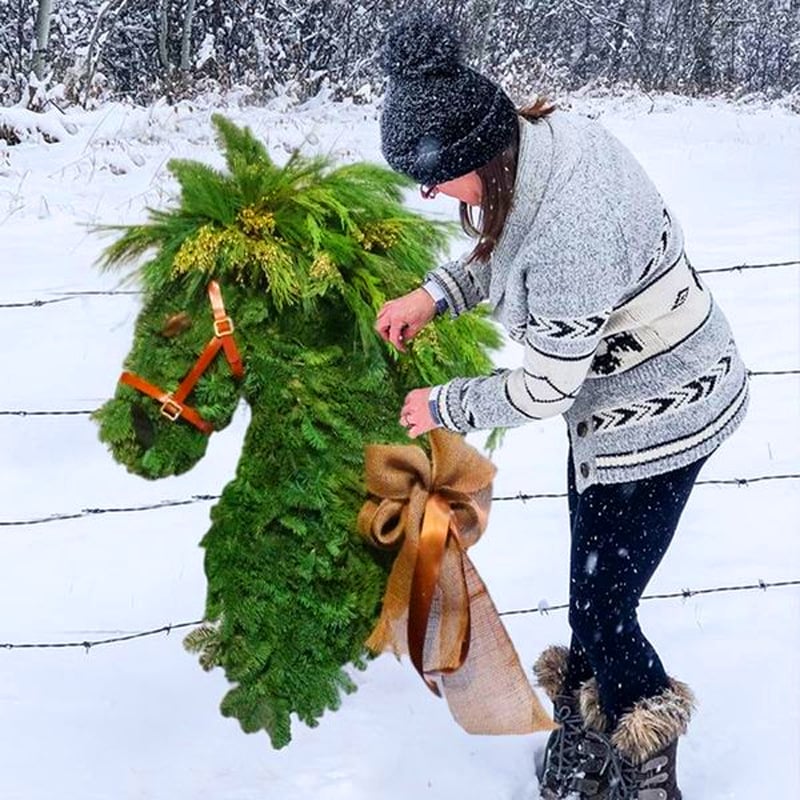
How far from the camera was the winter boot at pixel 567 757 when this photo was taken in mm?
2285

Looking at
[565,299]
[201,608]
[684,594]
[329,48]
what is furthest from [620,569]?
[329,48]

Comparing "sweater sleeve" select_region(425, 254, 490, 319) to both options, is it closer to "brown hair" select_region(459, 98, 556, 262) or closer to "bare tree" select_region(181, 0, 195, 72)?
"brown hair" select_region(459, 98, 556, 262)

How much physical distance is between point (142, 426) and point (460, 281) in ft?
2.19

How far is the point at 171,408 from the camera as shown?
1971mm

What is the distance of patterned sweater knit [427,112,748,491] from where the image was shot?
5.52 ft

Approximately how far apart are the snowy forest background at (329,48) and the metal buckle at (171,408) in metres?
7.66

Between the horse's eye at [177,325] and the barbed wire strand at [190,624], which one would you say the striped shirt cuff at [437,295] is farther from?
the barbed wire strand at [190,624]

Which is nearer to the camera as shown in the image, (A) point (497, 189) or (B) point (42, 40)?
(A) point (497, 189)

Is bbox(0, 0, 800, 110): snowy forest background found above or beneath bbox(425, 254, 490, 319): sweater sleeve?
beneath

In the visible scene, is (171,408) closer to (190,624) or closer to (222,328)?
(222,328)

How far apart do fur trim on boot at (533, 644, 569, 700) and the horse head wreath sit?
480 mm

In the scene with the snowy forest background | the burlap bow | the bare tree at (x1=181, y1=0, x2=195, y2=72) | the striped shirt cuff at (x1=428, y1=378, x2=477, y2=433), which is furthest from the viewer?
the bare tree at (x1=181, y1=0, x2=195, y2=72)

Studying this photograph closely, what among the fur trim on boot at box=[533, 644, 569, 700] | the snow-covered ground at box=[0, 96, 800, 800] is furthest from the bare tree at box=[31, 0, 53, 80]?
the fur trim on boot at box=[533, 644, 569, 700]

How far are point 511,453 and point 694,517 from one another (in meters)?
0.75
